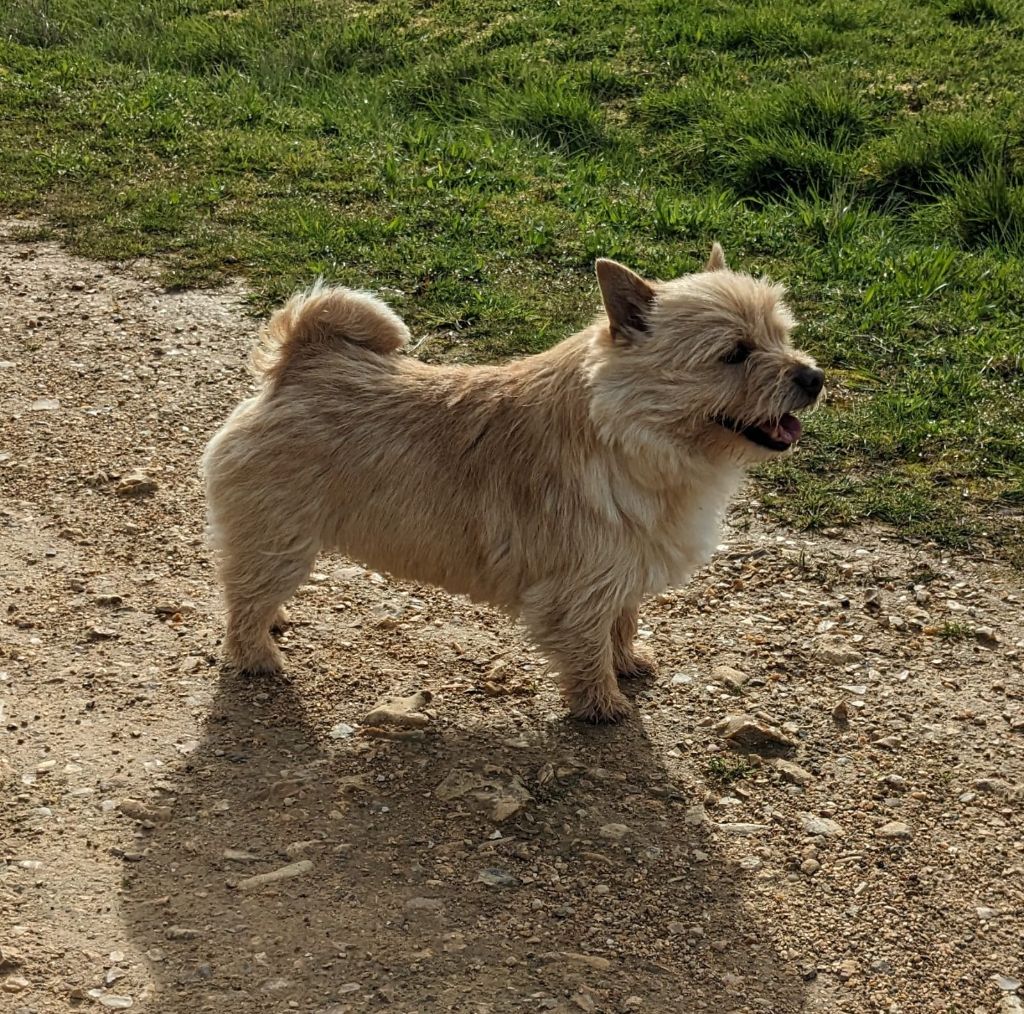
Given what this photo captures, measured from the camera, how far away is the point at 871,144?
30.0 feet

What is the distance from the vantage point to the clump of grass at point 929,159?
28.9 feet

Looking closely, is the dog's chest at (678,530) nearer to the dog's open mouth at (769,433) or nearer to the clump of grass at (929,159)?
the dog's open mouth at (769,433)

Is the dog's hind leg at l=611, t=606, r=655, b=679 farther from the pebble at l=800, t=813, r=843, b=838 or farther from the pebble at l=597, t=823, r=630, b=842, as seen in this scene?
the pebble at l=800, t=813, r=843, b=838

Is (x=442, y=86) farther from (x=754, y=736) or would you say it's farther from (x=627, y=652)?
(x=754, y=736)

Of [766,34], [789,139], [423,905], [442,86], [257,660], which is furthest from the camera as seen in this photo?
[442,86]

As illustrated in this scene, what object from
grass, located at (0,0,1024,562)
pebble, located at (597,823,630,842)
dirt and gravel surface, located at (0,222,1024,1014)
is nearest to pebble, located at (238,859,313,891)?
dirt and gravel surface, located at (0,222,1024,1014)

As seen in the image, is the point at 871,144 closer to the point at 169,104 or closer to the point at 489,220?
the point at 489,220

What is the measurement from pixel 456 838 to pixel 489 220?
16.6 feet

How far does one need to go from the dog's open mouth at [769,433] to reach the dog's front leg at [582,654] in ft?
2.37

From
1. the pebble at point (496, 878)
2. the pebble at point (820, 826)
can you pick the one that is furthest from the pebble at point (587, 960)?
the pebble at point (820, 826)

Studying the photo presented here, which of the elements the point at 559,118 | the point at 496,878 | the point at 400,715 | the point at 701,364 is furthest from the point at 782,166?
the point at 496,878

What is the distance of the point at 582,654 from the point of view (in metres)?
4.80

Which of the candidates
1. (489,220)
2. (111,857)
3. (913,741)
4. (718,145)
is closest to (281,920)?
(111,857)

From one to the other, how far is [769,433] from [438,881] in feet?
5.64
